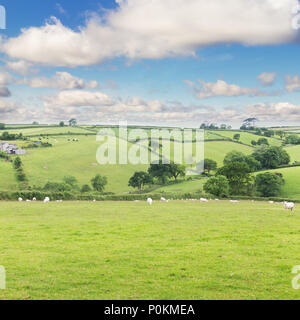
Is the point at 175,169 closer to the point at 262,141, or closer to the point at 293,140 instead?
the point at 262,141

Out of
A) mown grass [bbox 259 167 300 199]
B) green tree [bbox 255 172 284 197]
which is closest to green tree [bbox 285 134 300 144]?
mown grass [bbox 259 167 300 199]

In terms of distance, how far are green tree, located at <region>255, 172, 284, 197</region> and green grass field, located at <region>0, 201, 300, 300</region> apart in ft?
180

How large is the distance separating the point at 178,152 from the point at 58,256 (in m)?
119

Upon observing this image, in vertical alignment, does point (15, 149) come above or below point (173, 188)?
above

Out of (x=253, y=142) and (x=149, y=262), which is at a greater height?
(x=253, y=142)

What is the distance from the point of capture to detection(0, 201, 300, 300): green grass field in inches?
465

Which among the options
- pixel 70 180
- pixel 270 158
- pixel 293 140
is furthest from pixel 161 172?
pixel 293 140

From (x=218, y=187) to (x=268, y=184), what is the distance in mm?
19928

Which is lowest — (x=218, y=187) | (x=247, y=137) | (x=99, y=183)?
(x=99, y=183)

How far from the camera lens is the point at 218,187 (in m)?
64.0

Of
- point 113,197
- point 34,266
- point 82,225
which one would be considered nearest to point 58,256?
point 34,266

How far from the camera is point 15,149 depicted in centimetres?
12681

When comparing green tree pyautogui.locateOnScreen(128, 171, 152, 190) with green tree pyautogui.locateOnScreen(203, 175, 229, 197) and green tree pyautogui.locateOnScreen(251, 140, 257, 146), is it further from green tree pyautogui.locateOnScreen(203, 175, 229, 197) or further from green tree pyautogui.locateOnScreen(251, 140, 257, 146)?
green tree pyautogui.locateOnScreen(251, 140, 257, 146)

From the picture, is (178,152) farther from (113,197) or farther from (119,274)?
(119,274)
